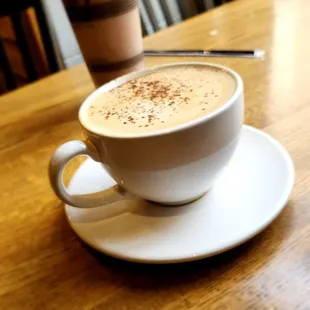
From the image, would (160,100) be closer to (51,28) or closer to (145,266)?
(145,266)

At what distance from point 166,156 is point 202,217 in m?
0.07

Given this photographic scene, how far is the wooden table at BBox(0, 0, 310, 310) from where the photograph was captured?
370mm

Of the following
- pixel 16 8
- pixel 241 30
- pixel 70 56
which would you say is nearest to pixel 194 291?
pixel 241 30

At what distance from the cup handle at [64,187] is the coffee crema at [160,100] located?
21 mm

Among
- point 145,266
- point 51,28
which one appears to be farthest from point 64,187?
point 51,28

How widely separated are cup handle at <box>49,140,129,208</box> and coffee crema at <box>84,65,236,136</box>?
0.02 m

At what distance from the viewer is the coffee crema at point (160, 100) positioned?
0.41 meters

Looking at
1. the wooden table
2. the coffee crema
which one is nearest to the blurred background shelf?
the wooden table

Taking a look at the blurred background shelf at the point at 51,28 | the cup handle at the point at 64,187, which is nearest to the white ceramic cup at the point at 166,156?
the cup handle at the point at 64,187

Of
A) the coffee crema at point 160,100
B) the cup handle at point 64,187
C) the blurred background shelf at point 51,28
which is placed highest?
the coffee crema at point 160,100

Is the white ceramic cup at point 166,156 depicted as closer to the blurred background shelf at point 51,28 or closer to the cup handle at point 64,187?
the cup handle at point 64,187

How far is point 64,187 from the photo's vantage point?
0.43 metres

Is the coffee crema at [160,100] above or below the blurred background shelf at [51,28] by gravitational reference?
above

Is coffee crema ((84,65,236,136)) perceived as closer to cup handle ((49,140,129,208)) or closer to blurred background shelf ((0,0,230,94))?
cup handle ((49,140,129,208))
